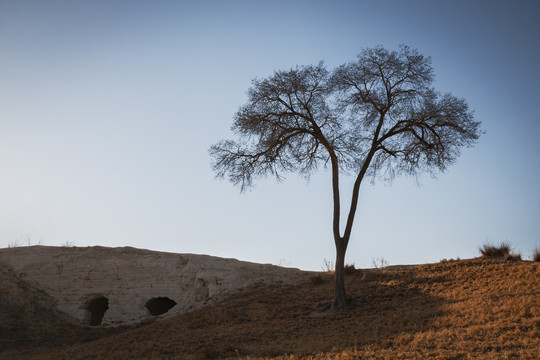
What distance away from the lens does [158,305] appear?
25.3 metres

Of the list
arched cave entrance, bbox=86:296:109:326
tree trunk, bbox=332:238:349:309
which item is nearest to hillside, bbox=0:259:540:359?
tree trunk, bbox=332:238:349:309

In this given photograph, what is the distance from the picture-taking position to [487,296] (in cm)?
1457

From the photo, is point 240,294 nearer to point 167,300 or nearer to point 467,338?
point 167,300

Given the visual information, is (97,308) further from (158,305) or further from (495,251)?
(495,251)

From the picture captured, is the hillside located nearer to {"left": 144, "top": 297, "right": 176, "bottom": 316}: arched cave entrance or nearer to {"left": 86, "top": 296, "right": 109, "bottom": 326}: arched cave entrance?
{"left": 86, "top": 296, "right": 109, "bottom": 326}: arched cave entrance

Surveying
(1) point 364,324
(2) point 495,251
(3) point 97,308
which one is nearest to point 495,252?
(2) point 495,251

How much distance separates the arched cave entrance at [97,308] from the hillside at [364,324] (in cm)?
327

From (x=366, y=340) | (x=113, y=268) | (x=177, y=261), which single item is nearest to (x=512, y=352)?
(x=366, y=340)

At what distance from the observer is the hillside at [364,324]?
10.5 metres

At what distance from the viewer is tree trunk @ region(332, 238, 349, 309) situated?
16.8 m

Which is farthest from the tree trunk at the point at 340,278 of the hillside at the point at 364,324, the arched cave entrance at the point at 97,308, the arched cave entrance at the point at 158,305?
the arched cave entrance at the point at 97,308

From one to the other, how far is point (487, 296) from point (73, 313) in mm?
19464

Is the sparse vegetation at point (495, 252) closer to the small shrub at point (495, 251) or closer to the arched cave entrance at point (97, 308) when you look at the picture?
the small shrub at point (495, 251)

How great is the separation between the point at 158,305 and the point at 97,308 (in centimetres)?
340
